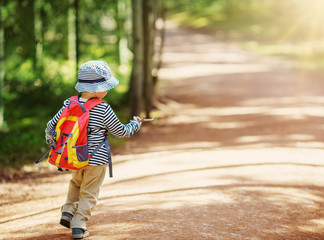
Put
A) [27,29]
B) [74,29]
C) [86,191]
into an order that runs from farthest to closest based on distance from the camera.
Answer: [74,29], [27,29], [86,191]

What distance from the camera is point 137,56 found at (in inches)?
520

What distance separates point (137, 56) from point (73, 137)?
29.0 feet

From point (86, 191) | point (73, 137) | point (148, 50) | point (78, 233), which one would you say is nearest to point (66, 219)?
point (78, 233)

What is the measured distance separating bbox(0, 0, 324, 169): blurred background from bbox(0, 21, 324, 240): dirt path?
6.20 feet

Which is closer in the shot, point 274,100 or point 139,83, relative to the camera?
point 139,83

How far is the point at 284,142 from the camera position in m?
11.4

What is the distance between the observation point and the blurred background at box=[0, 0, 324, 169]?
13.5m

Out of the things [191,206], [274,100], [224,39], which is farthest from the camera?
[224,39]

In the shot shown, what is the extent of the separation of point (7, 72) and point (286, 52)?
760 inches

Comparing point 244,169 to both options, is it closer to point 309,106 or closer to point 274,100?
point 309,106

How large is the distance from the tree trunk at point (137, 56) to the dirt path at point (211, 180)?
107 cm

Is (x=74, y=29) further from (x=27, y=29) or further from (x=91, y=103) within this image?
(x=91, y=103)

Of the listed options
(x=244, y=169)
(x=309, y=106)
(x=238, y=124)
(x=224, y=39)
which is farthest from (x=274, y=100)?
(x=224, y=39)

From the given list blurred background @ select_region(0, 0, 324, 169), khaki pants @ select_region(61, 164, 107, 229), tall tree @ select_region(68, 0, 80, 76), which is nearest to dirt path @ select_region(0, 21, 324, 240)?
khaki pants @ select_region(61, 164, 107, 229)
